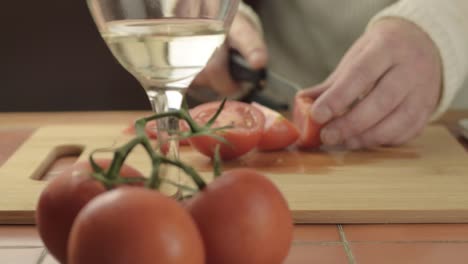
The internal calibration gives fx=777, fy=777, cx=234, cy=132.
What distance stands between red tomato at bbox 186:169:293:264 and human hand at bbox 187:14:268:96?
0.65 metres

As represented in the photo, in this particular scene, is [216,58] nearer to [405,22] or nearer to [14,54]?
[405,22]

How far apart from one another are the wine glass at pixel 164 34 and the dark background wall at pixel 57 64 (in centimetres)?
179

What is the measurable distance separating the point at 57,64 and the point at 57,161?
4.98ft

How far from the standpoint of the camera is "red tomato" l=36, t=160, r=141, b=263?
533mm

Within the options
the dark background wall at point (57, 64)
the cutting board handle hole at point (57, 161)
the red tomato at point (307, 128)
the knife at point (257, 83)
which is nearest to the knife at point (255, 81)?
the knife at point (257, 83)

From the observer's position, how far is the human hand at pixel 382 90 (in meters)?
1.03

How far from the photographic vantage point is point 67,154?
1100 millimetres

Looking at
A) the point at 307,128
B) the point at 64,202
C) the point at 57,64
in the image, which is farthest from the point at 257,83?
the point at 57,64

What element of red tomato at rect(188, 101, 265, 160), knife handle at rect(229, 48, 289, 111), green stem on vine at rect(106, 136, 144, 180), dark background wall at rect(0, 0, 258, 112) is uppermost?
green stem on vine at rect(106, 136, 144, 180)

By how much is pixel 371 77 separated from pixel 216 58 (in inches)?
12.3

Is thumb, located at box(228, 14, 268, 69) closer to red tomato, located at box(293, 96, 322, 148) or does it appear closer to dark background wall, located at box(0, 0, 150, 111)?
red tomato, located at box(293, 96, 322, 148)

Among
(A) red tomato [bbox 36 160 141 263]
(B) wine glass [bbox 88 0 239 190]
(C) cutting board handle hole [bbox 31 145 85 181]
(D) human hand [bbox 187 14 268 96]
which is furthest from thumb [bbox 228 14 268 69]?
(A) red tomato [bbox 36 160 141 263]

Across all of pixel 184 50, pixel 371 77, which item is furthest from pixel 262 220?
pixel 371 77

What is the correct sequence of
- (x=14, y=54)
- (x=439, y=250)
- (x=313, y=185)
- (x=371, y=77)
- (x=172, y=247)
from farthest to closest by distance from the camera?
1. (x=14, y=54)
2. (x=371, y=77)
3. (x=313, y=185)
4. (x=439, y=250)
5. (x=172, y=247)
